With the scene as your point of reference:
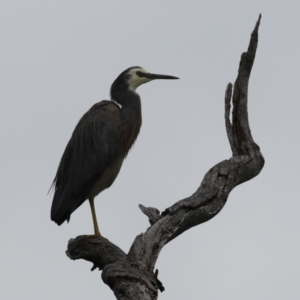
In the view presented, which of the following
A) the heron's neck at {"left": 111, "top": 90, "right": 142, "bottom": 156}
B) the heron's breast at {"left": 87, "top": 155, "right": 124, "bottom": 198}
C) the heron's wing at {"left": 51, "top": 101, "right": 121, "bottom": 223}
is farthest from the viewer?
the heron's neck at {"left": 111, "top": 90, "right": 142, "bottom": 156}

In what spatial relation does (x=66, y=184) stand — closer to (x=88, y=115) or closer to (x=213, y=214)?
(x=88, y=115)

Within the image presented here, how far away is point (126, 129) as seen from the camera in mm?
8539

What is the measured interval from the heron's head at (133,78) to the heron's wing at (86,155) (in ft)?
1.23

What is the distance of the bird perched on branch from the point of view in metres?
8.07

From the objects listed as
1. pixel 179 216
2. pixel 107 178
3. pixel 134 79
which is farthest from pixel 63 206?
pixel 179 216

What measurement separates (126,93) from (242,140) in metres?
2.48

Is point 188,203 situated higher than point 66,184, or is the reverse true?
point 66,184

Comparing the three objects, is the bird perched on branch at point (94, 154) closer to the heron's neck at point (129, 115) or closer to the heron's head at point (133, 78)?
the heron's neck at point (129, 115)

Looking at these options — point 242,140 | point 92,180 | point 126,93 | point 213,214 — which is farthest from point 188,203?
point 126,93

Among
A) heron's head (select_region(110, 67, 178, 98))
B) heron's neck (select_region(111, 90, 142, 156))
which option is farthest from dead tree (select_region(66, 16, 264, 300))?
heron's head (select_region(110, 67, 178, 98))

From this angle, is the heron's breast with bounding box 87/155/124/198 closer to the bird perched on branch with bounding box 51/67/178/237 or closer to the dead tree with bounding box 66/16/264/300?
the bird perched on branch with bounding box 51/67/178/237

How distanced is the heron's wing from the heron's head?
375 mm

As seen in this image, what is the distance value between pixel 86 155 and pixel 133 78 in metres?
1.14

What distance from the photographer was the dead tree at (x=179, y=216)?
5.74 metres
